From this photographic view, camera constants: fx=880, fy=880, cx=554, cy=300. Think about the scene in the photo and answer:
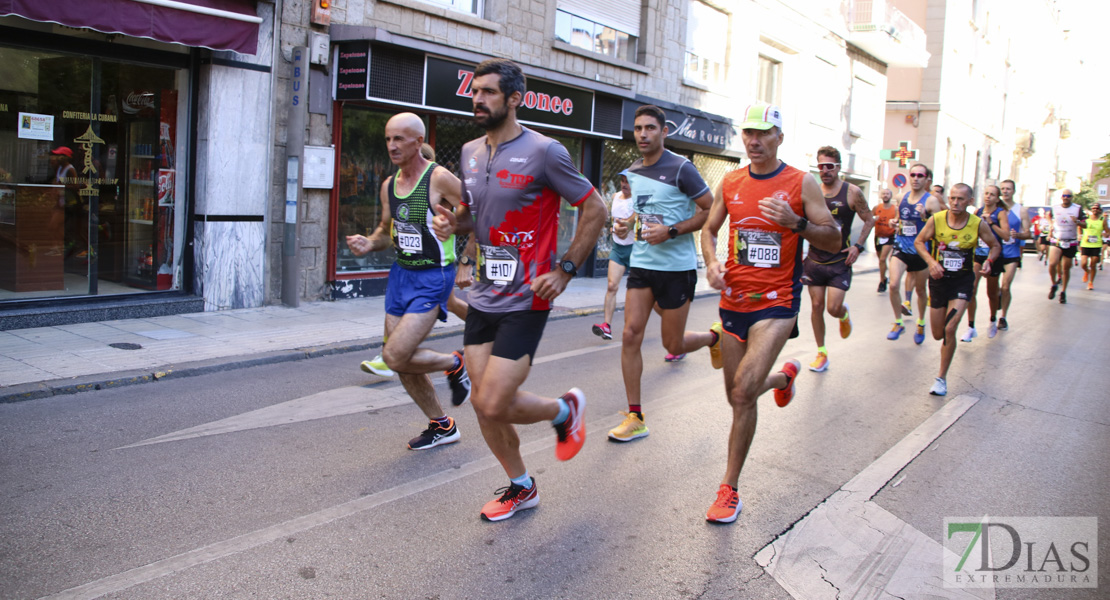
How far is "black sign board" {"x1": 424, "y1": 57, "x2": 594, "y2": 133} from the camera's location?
11891mm

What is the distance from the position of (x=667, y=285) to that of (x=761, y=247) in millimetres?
1217

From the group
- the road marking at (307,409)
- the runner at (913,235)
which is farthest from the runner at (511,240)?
the runner at (913,235)

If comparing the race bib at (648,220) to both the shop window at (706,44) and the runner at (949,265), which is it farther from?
the shop window at (706,44)

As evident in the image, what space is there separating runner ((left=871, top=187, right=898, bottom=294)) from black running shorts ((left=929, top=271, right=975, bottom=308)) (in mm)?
5918

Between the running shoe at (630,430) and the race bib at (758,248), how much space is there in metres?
1.47

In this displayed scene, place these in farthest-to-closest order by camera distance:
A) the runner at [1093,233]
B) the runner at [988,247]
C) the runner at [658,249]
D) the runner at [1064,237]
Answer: the runner at [1093,233], the runner at [1064,237], the runner at [988,247], the runner at [658,249]

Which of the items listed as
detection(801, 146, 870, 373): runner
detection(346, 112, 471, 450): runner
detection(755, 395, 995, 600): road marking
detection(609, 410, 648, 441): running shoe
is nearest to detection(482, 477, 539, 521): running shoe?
detection(346, 112, 471, 450): runner

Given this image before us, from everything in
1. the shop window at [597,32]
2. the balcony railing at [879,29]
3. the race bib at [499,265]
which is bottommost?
the race bib at [499,265]

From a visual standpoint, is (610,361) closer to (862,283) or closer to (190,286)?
(190,286)

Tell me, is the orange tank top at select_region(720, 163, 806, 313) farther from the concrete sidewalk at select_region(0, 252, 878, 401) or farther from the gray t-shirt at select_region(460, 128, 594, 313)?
the concrete sidewalk at select_region(0, 252, 878, 401)

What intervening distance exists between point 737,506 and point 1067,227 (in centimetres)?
1402

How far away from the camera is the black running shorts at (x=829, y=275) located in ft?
A: 26.8

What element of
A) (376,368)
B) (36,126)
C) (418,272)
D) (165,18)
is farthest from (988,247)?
(36,126)

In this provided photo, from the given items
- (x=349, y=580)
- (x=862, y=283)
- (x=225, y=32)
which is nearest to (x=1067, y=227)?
(x=862, y=283)
